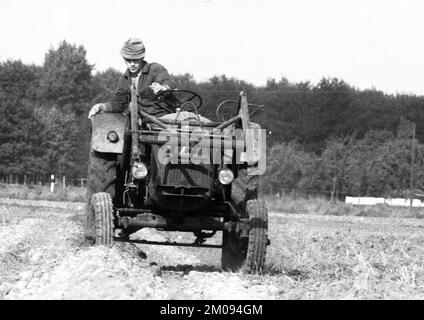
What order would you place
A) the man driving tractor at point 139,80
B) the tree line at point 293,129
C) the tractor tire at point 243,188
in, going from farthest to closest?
the tree line at point 293,129, the man driving tractor at point 139,80, the tractor tire at point 243,188

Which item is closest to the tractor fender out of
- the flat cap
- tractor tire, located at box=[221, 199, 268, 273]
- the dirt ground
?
the dirt ground

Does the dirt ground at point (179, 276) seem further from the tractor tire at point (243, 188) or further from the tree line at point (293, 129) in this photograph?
the tree line at point (293, 129)

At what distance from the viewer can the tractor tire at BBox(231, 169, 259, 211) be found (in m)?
10.0

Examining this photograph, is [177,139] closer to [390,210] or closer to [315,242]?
[315,242]

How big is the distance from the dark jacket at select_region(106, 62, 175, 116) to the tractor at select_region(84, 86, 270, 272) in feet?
0.99

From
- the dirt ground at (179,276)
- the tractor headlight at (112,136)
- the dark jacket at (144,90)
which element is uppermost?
the dark jacket at (144,90)

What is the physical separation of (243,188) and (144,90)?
178cm

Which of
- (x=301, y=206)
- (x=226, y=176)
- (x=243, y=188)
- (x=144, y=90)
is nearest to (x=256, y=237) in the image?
(x=226, y=176)

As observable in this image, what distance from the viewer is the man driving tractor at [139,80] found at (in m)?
10.6

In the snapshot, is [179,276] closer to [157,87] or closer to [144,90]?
[157,87]

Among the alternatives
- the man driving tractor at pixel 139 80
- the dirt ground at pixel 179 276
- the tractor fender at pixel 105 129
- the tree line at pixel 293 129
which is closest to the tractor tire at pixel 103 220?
the dirt ground at pixel 179 276

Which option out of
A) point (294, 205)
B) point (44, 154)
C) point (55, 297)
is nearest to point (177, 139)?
point (55, 297)

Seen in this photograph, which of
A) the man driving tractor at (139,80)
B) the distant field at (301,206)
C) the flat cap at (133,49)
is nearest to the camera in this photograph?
the man driving tractor at (139,80)

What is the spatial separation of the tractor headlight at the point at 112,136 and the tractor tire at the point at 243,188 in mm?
1458
